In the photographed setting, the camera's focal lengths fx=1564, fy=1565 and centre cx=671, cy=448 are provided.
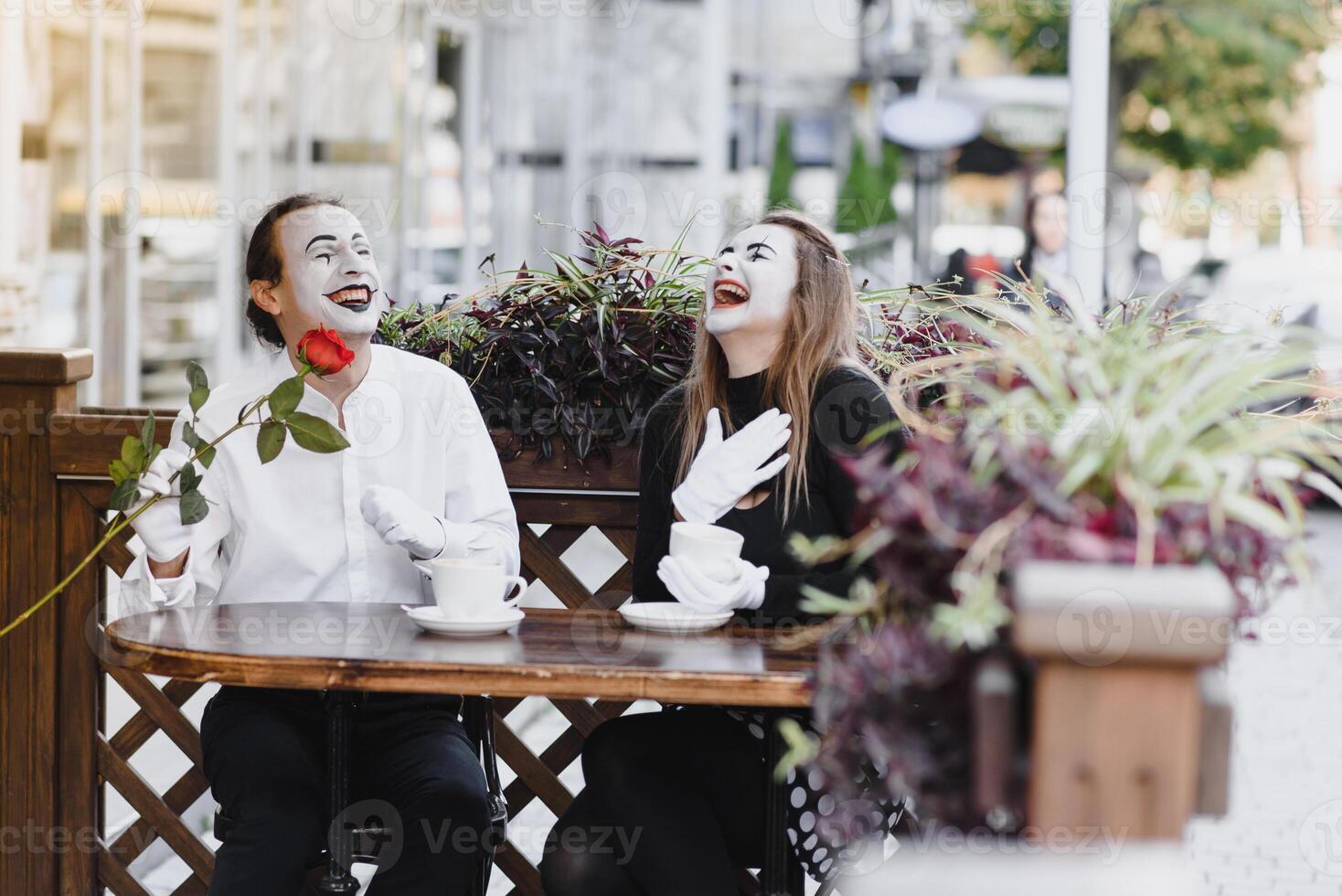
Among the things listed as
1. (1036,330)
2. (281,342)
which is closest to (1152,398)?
(1036,330)

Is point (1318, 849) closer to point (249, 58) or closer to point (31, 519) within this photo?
point (31, 519)

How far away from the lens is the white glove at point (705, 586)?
243cm

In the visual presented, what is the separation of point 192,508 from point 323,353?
1.14 feet

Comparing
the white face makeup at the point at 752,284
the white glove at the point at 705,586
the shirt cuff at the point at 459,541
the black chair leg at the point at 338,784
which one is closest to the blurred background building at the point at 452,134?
the white face makeup at the point at 752,284

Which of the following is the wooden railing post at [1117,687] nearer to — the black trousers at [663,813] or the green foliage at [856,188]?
the black trousers at [663,813]

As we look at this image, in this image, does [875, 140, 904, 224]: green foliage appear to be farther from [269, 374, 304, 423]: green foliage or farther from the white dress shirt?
[269, 374, 304, 423]: green foliage

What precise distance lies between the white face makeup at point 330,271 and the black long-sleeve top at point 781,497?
58 cm

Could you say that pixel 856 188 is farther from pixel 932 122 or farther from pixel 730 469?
pixel 730 469

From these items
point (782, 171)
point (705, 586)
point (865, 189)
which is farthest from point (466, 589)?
point (865, 189)

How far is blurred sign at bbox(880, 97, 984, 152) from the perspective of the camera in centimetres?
1585

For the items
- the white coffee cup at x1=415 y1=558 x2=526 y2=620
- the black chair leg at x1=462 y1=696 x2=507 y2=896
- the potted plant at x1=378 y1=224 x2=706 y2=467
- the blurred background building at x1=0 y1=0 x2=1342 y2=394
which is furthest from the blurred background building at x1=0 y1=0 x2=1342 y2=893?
the black chair leg at x1=462 y1=696 x2=507 y2=896

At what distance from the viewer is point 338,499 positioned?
285cm

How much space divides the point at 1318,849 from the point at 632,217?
7.80 meters

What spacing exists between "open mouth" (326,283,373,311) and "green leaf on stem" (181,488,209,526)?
0.48 metres
